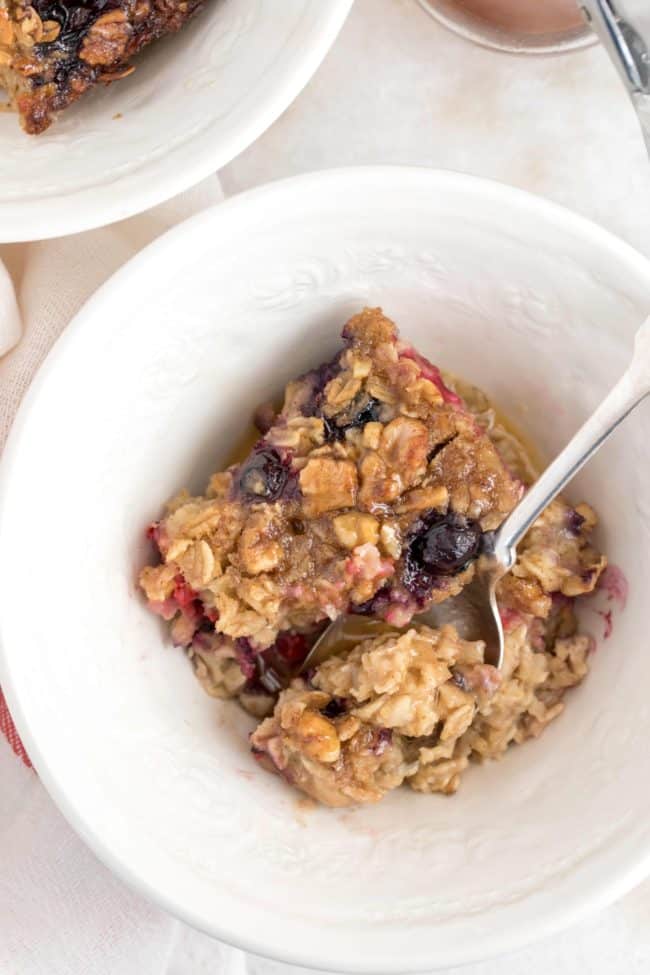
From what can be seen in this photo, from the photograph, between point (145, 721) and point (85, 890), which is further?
→ point (85, 890)

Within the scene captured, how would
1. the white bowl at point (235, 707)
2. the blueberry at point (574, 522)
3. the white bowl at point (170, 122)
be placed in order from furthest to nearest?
the blueberry at point (574, 522), the white bowl at point (170, 122), the white bowl at point (235, 707)

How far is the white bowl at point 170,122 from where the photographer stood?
1.36 meters

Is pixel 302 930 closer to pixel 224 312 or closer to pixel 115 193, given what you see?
pixel 224 312

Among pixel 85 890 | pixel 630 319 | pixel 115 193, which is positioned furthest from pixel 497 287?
pixel 85 890

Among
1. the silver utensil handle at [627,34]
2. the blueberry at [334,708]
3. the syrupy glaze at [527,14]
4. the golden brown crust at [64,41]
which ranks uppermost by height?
the silver utensil handle at [627,34]

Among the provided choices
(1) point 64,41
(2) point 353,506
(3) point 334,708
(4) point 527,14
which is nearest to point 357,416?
(2) point 353,506

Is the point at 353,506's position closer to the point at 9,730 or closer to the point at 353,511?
→ the point at 353,511

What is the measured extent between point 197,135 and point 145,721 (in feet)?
2.24

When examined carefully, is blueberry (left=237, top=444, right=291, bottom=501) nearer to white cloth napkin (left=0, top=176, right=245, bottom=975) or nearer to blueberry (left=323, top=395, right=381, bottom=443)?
blueberry (left=323, top=395, right=381, bottom=443)

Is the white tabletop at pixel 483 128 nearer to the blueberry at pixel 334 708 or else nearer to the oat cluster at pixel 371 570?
the oat cluster at pixel 371 570

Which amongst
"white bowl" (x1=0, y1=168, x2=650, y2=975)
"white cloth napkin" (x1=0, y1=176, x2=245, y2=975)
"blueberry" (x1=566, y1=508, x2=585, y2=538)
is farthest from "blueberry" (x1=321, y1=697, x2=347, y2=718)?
"white cloth napkin" (x1=0, y1=176, x2=245, y2=975)

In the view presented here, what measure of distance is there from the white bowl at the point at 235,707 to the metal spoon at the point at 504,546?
81 mm

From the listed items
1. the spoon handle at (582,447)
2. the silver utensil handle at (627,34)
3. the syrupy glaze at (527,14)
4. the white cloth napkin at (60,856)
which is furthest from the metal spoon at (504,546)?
the syrupy glaze at (527,14)

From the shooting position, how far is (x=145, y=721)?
137 cm
